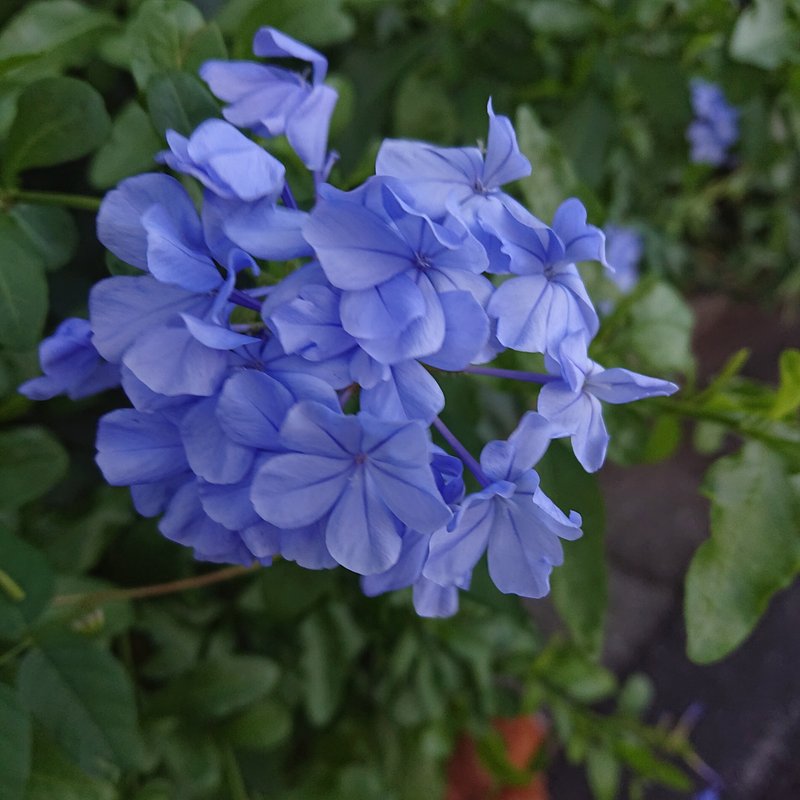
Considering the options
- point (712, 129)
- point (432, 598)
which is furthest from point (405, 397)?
point (712, 129)

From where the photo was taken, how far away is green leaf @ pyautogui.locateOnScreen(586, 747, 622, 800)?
1007 millimetres

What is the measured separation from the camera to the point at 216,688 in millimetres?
732

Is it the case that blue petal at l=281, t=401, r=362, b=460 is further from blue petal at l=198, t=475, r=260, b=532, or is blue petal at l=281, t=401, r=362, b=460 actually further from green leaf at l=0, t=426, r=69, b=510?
green leaf at l=0, t=426, r=69, b=510

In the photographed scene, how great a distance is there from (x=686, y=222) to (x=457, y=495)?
173 cm

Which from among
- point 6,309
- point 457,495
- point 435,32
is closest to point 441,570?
point 457,495

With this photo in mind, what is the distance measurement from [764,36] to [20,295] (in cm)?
67

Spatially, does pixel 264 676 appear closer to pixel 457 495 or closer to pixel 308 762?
pixel 308 762

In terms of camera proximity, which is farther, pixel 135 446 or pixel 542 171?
pixel 542 171

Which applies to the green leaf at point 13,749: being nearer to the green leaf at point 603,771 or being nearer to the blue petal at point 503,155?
the blue petal at point 503,155

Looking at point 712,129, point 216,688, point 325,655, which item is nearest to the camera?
point 216,688

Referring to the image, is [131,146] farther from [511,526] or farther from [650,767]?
[650,767]

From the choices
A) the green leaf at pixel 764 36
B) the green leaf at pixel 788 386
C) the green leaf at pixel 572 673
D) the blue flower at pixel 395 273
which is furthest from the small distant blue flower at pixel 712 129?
the blue flower at pixel 395 273

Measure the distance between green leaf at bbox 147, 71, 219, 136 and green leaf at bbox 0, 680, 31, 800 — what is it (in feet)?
1.10

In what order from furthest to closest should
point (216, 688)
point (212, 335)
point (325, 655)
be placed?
point (325, 655) → point (216, 688) → point (212, 335)
